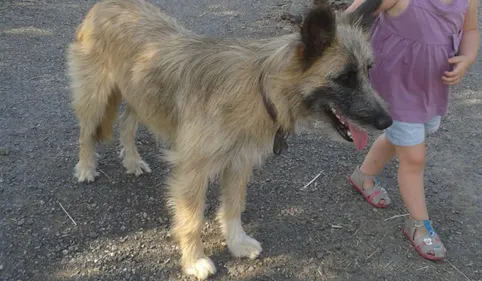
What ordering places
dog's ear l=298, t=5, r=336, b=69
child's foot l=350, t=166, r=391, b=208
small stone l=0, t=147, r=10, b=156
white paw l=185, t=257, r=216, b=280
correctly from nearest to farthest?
dog's ear l=298, t=5, r=336, b=69 → white paw l=185, t=257, r=216, b=280 → child's foot l=350, t=166, r=391, b=208 → small stone l=0, t=147, r=10, b=156

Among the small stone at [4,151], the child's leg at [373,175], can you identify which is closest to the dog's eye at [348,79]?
the child's leg at [373,175]

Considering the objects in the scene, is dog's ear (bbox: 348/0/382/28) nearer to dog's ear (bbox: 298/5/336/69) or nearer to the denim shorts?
dog's ear (bbox: 298/5/336/69)

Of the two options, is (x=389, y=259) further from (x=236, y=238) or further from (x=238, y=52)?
(x=238, y=52)

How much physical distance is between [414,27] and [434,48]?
21cm

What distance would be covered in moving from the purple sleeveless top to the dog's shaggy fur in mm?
408

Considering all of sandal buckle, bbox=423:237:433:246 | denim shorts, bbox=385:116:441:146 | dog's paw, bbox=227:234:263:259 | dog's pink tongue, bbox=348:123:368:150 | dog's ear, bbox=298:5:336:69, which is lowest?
dog's paw, bbox=227:234:263:259

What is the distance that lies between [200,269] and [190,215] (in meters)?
0.40

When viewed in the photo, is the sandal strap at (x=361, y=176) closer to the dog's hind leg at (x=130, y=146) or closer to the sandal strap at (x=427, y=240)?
the sandal strap at (x=427, y=240)

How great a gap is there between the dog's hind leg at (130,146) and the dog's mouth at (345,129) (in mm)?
2146

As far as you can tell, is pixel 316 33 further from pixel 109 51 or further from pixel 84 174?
pixel 84 174

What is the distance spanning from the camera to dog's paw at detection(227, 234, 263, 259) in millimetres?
3771

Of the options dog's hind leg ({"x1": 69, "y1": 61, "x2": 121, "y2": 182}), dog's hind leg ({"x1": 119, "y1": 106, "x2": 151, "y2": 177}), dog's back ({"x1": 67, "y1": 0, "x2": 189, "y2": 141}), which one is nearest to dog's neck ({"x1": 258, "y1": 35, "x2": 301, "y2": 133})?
dog's back ({"x1": 67, "y1": 0, "x2": 189, "y2": 141})

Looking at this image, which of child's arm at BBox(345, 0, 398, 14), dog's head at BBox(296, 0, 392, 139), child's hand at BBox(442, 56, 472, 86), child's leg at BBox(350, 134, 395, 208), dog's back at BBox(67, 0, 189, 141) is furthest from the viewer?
child's leg at BBox(350, 134, 395, 208)

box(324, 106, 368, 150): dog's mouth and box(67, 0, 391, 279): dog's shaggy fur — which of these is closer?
box(67, 0, 391, 279): dog's shaggy fur
